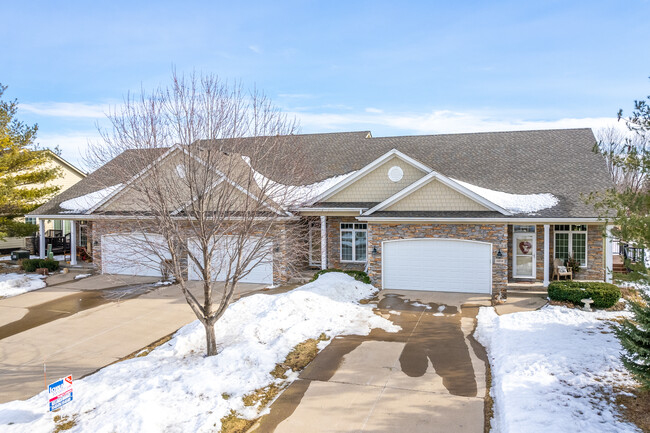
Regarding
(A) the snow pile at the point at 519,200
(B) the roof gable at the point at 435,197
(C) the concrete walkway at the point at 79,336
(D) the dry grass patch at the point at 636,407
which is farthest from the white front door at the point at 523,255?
(C) the concrete walkway at the point at 79,336

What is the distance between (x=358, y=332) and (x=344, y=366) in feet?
7.18

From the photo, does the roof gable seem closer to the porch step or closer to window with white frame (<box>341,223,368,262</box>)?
window with white frame (<box>341,223,368,262</box>)

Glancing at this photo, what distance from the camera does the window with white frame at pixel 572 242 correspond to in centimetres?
1616

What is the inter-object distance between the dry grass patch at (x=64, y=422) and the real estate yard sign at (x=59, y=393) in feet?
1.29

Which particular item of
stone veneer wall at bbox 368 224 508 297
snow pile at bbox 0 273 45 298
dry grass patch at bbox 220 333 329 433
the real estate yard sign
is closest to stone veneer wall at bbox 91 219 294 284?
snow pile at bbox 0 273 45 298

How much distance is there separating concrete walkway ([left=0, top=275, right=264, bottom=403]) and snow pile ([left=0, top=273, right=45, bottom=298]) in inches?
31.9

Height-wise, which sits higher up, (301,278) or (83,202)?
(83,202)

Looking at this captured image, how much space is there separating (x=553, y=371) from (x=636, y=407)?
4.75ft

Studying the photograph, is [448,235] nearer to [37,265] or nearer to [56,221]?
[37,265]

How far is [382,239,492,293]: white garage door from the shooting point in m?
15.0

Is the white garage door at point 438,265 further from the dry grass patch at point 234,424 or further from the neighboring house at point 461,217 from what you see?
the dry grass patch at point 234,424

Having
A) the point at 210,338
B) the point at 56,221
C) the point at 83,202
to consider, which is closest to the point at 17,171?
the point at 83,202

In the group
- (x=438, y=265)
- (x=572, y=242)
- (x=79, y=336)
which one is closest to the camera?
(x=79, y=336)

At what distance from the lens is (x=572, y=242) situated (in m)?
16.2
